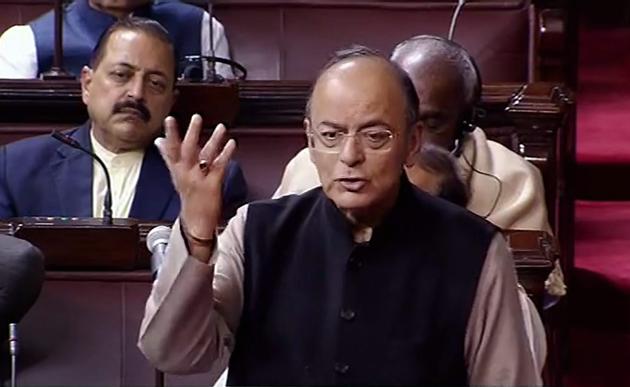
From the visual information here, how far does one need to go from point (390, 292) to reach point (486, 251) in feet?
0.28

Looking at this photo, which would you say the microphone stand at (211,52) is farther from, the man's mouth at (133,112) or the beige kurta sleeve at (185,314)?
the beige kurta sleeve at (185,314)

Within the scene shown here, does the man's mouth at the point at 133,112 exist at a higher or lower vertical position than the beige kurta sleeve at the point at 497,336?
higher

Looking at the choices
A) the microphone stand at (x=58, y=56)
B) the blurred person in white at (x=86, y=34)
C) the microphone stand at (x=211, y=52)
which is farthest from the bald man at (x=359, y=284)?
the blurred person in white at (x=86, y=34)

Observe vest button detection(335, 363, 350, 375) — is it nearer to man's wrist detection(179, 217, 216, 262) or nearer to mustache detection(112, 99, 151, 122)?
man's wrist detection(179, 217, 216, 262)

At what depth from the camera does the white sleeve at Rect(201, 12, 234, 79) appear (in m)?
2.80

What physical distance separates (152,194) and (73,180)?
0.38ft

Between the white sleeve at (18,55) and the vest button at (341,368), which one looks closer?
the vest button at (341,368)

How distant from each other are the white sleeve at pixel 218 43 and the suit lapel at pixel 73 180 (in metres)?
0.46

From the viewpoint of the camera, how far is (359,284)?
1.37 m

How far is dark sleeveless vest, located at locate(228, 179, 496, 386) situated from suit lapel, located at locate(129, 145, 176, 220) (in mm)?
954

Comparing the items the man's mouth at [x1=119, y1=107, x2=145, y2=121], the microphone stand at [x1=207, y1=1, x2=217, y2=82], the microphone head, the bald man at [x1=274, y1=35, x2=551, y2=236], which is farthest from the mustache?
the microphone head

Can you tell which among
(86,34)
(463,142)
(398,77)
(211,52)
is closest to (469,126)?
(463,142)

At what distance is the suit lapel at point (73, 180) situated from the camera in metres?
2.35

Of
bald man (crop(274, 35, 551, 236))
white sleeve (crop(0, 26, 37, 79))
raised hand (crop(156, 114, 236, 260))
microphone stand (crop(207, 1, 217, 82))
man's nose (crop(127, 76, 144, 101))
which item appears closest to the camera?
raised hand (crop(156, 114, 236, 260))
